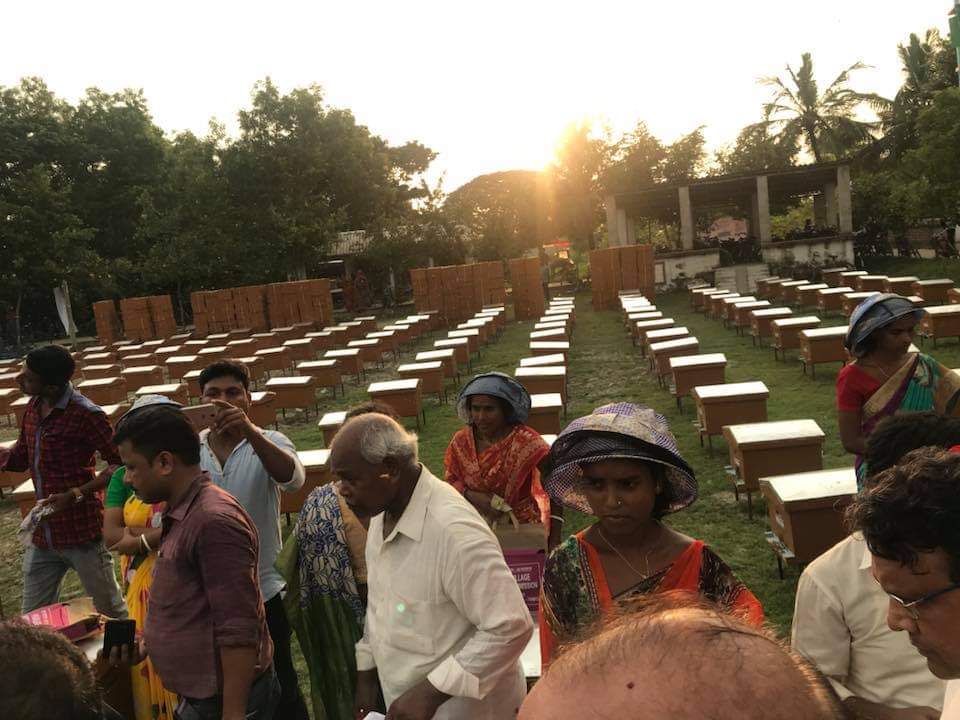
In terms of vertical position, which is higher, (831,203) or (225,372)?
(831,203)

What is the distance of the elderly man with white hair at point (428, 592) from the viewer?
240cm

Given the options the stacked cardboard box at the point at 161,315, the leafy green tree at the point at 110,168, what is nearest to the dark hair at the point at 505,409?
the stacked cardboard box at the point at 161,315

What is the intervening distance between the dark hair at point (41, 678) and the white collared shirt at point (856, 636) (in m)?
1.84

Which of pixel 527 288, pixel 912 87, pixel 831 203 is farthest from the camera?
pixel 912 87

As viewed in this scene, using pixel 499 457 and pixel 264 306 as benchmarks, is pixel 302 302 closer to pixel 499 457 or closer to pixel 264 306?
pixel 264 306

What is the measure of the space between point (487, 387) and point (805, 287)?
1782 cm

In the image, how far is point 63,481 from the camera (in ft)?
14.8

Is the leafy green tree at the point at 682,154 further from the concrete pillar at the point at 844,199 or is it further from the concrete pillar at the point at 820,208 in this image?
the concrete pillar at the point at 844,199

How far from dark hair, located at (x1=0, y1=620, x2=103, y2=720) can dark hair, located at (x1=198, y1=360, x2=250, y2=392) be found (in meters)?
2.63

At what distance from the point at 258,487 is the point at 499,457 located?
1.35m

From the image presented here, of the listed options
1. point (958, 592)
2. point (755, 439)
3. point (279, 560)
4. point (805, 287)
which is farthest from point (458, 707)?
point (805, 287)

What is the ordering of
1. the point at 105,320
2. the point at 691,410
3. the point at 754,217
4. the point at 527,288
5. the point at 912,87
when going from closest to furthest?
the point at 691,410 < the point at 527,288 < the point at 105,320 < the point at 754,217 < the point at 912,87

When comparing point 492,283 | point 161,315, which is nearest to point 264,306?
point 161,315

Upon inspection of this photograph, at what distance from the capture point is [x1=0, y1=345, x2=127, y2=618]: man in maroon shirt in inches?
172
